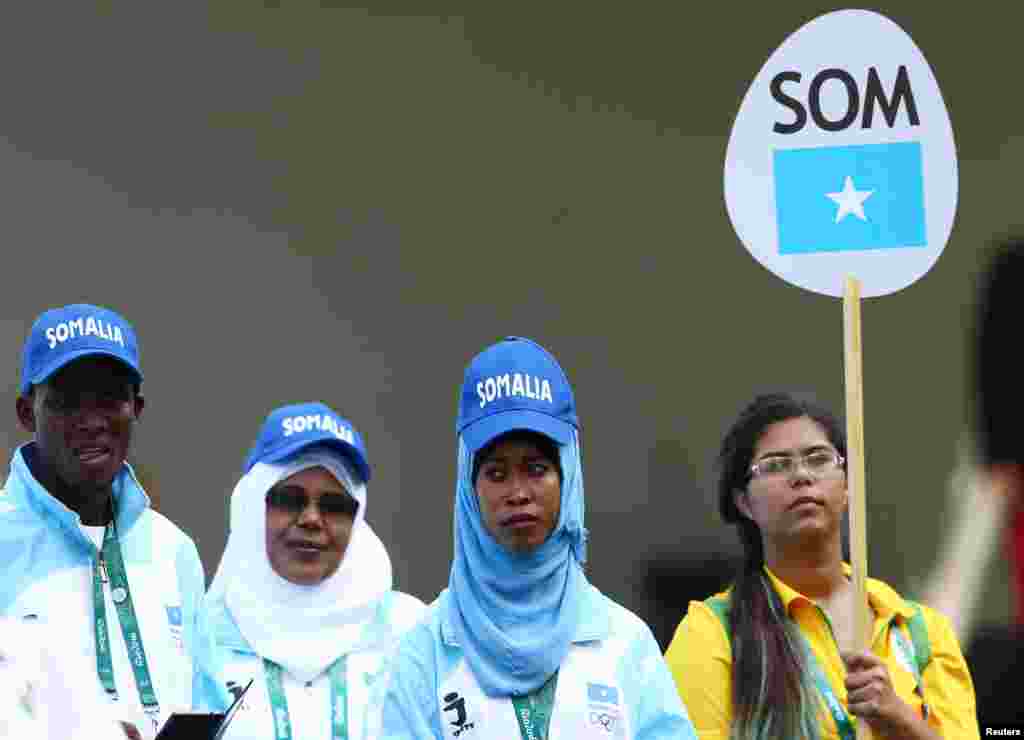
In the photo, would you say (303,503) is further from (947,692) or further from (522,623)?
(947,692)

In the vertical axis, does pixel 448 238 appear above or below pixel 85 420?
above

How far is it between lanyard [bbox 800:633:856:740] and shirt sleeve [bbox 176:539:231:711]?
53.4 inches

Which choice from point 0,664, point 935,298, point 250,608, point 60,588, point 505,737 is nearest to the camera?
point 0,664

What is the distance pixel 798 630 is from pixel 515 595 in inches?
34.7

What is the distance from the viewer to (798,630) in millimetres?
4543

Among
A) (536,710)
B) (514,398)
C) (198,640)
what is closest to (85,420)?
(198,640)

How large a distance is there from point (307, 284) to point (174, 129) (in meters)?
0.62

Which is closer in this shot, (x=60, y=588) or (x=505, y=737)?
(x=505, y=737)

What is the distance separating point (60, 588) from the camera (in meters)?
4.30

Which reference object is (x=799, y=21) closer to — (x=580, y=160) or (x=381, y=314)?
(x=580, y=160)

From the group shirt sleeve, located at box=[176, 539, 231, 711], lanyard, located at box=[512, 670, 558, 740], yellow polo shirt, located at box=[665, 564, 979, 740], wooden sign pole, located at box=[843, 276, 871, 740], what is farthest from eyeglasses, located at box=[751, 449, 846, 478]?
shirt sleeve, located at box=[176, 539, 231, 711]

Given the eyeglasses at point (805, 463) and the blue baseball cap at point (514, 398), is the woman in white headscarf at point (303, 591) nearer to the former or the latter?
the blue baseball cap at point (514, 398)

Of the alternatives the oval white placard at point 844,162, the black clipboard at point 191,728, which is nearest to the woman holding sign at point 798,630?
the oval white placard at point 844,162

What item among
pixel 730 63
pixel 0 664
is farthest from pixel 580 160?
pixel 0 664
